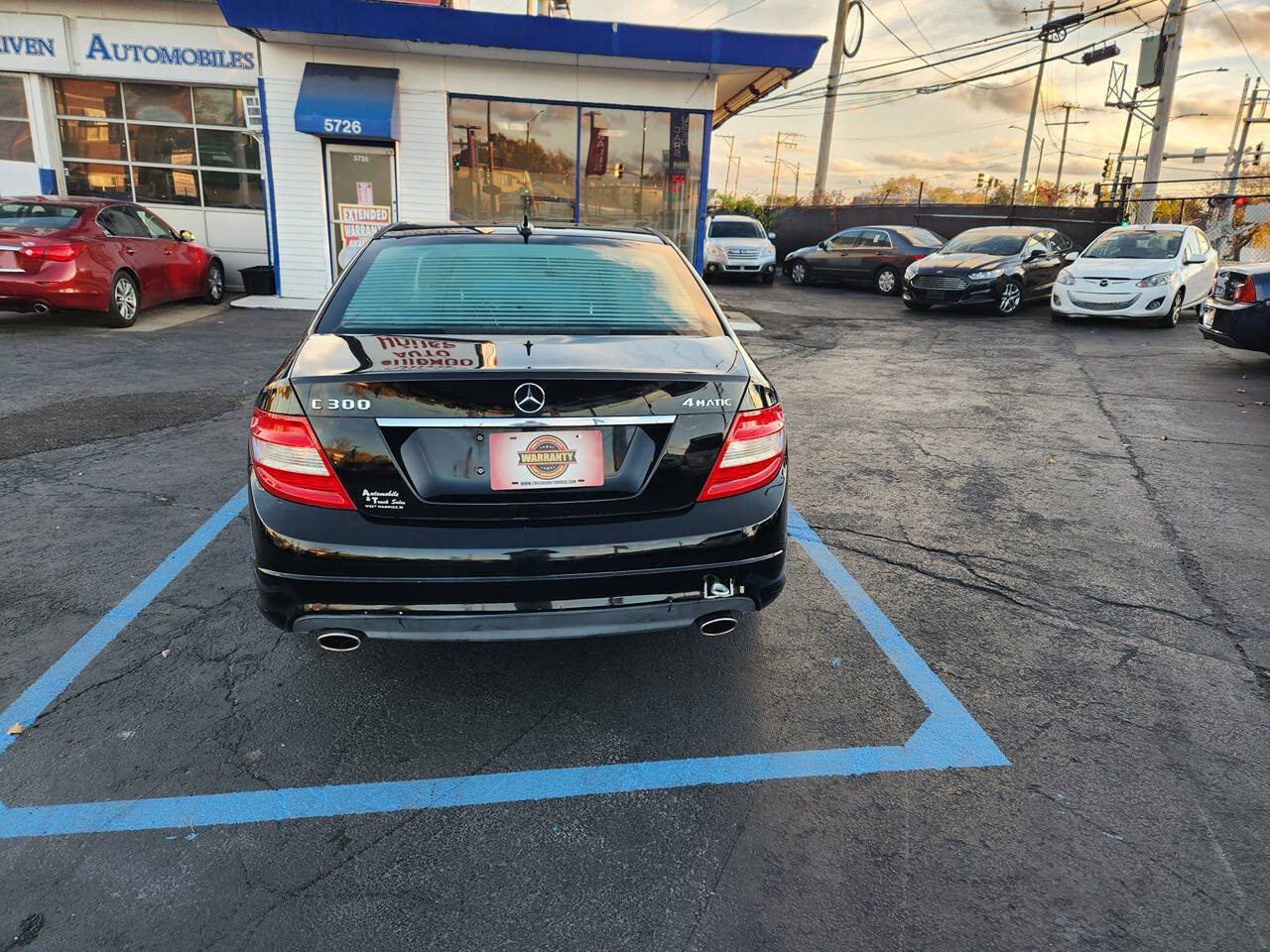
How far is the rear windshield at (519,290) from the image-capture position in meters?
3.07

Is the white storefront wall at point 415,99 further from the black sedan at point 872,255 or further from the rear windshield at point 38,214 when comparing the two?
the black sedan at point 872,255

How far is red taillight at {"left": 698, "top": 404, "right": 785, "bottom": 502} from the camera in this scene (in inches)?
108

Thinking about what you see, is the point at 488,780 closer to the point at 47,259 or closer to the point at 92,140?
the point at 47,259

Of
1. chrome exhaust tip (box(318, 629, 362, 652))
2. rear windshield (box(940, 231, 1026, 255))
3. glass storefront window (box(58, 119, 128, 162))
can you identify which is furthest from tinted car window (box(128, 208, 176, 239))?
rear windshield (box(940, 231, 1026, 255))

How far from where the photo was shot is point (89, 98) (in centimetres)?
1559

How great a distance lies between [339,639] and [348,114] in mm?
13417

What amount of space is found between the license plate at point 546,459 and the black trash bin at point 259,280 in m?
14.2

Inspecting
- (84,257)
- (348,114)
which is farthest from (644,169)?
(84,257)

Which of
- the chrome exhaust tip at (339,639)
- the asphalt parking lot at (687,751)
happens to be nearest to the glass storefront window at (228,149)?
the asphalt parking lot at (687,751)

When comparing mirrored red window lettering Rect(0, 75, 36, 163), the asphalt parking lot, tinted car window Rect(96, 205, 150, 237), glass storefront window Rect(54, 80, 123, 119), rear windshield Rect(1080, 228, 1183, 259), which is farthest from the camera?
glass storefront window Rect(54, 80, 123, 119)

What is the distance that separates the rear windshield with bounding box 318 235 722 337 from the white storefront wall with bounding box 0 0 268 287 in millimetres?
14312

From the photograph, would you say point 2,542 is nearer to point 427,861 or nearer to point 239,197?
point 427,861

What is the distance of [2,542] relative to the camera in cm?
436

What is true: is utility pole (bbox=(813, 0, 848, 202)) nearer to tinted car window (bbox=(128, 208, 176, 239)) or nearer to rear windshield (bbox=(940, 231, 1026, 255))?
rear windshield (bbox=(940, 231, 1026, 255))
